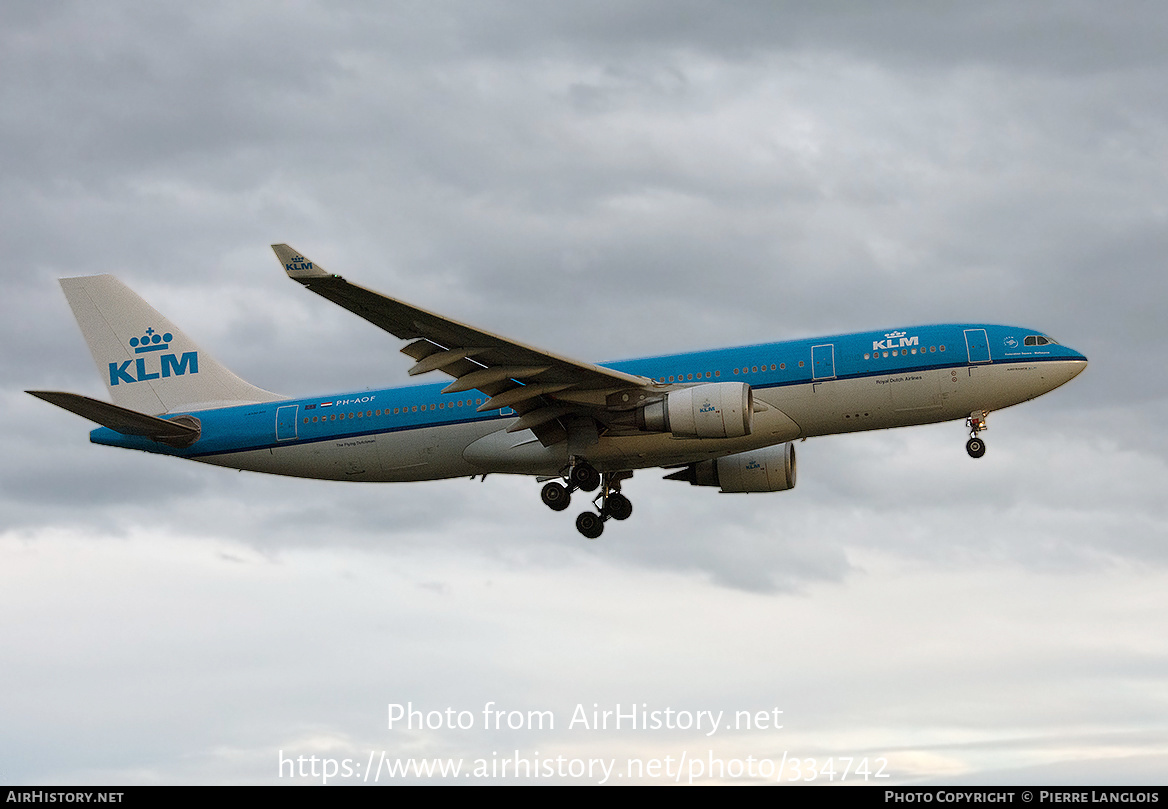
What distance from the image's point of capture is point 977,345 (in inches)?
1410

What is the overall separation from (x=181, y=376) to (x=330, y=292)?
15155 mm

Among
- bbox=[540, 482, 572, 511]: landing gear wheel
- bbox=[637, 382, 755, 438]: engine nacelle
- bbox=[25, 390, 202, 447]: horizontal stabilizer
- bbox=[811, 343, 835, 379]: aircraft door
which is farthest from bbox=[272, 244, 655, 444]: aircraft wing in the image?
bbox=[25, 390, 202, 447]: horizontal stabilizer

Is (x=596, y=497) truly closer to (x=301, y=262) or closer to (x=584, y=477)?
(x=584, y=477)

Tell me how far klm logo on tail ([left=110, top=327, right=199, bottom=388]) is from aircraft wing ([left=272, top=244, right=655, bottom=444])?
12.0 m

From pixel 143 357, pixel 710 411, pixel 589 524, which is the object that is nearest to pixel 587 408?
pixel 710 411

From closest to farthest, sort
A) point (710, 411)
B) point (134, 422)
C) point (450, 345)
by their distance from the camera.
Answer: point (450, 345) < point (710, 411) < point (134, 422)

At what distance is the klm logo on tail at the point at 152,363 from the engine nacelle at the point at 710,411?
60.5 ft

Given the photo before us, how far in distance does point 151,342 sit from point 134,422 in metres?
5.32

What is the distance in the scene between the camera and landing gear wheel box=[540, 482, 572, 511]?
3941 cm

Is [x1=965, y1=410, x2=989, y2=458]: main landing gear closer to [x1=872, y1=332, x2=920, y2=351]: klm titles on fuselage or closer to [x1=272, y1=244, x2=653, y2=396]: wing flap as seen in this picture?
[x1=872, y1=332, x2=920, y2=351]: klm titles on fuselage

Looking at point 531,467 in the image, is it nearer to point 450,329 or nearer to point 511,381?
point 511,381

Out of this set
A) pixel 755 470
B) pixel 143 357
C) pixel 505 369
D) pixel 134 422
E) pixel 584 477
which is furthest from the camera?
pixel 143 357

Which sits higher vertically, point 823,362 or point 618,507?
point 823,362
